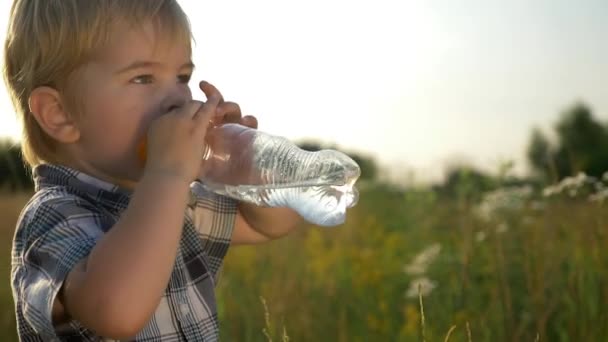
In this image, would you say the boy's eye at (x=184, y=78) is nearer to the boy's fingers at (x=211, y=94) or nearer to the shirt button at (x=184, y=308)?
the boy's fingers at (x=211, y=94)

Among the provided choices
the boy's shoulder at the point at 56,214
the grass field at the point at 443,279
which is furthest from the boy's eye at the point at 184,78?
the grass field at the point at 443,279

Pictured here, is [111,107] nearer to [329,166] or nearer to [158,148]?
[158,148]

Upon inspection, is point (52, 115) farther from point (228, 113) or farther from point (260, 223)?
point (260, 223)

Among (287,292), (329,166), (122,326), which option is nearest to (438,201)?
(287,292)

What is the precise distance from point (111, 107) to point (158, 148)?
207 mm

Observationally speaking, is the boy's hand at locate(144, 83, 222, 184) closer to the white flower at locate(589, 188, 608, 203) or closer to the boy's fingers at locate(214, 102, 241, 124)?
the boy's fingers at locate(214, 102, 241, 124)

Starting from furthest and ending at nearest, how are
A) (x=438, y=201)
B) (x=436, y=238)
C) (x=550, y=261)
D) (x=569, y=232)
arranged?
(x=438, y=201), (x=436, y=238), (x=569, y=232), (x=550, y=261)

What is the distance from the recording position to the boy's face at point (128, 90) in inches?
76.2

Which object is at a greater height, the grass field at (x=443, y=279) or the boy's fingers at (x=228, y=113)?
the boy's fingers at (x=228, y=113)

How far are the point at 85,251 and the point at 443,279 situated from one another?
2.71 m

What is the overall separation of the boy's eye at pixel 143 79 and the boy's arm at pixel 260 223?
517 mm

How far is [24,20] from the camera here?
82.8 inches

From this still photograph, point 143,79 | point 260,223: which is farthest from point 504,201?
point 143,79

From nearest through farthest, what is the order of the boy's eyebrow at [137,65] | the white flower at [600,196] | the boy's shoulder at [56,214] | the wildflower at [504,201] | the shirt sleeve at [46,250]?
the shirt sleeve at [46,250] → the boy's shoulder at [56,214] → the boy's eyebrow at [137,65] → the white flower at [600,196] → the wildflower at [504,201]
